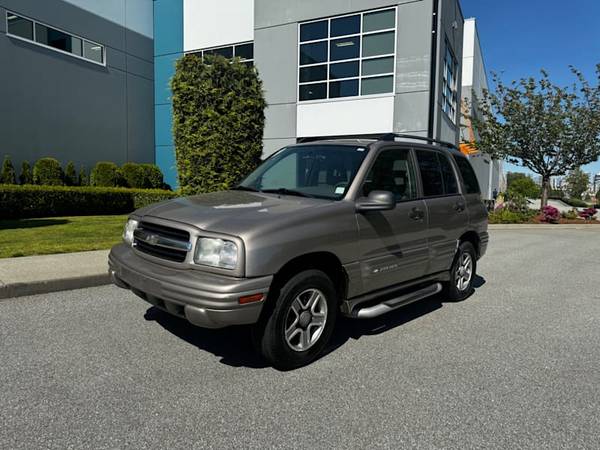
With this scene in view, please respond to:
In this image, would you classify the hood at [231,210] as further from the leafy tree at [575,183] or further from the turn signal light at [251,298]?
the leafy tree at [575,183]

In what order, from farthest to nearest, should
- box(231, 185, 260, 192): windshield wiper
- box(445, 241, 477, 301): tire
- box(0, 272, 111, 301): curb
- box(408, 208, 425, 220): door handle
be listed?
box(445, 241, 477, 301): tire, box(0, 272, 111, 301): curb, box(231, 185, 260, 192): windshield wiper, box(408, 208, 425, 220): door handle

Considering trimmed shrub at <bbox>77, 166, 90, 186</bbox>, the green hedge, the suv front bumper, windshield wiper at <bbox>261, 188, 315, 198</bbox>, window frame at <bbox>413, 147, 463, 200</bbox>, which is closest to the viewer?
the suv front bumper

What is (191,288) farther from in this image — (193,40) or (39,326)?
(193,40)

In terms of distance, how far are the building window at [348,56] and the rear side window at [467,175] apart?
10711 millimetres

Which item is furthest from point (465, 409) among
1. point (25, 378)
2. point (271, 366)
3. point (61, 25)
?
point (61, 25)

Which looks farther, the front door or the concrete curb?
the concrete curb

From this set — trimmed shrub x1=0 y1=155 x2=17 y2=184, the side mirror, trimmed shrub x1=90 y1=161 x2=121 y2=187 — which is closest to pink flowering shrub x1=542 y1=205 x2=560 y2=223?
the side mirror

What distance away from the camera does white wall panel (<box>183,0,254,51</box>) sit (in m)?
19.5

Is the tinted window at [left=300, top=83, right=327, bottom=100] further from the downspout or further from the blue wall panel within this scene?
the blue wall panel

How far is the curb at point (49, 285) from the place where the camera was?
534 cm

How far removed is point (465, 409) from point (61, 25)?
65.6 ft

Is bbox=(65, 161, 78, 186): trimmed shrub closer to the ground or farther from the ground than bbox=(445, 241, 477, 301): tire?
farther from the ground

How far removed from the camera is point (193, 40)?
2094 cm

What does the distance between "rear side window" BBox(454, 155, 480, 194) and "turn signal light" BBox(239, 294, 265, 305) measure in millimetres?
3728
